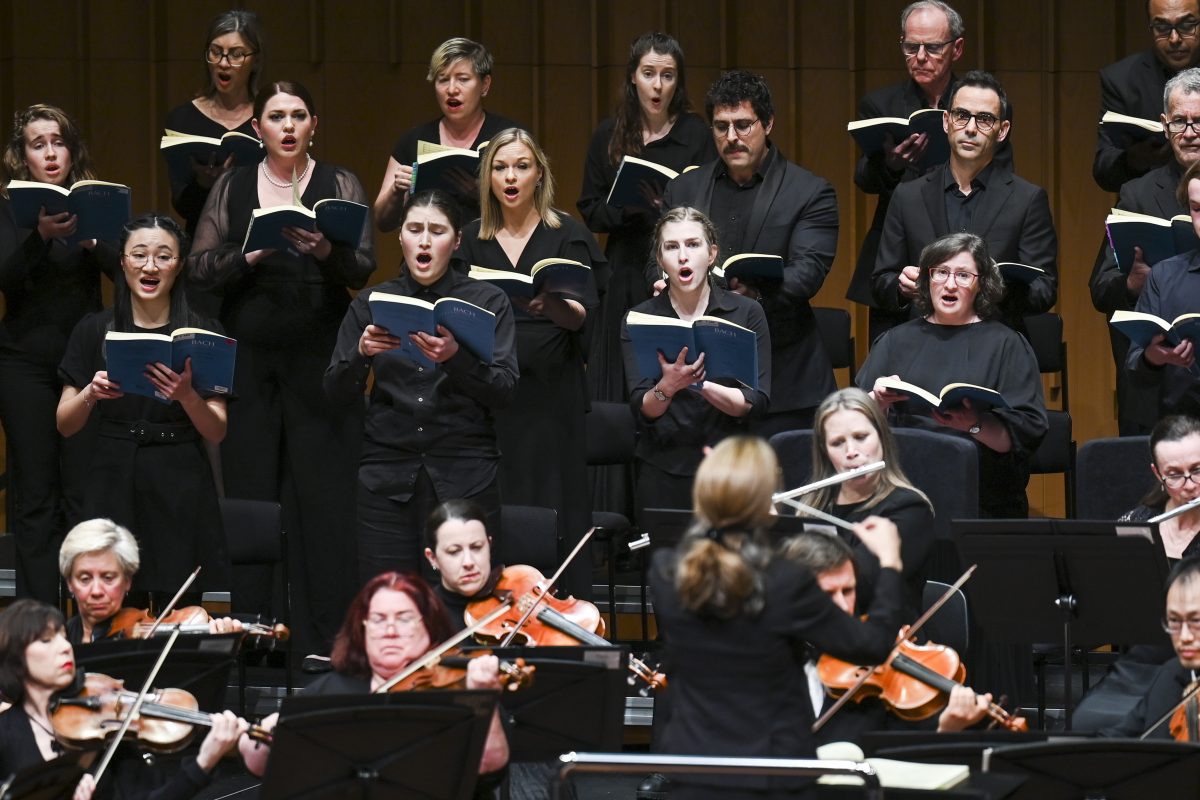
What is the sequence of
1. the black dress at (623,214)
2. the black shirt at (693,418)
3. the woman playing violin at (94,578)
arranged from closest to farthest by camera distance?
the woman playing violin at (94,578)
the black shirt at (693,418)
the black dress at (623,214)

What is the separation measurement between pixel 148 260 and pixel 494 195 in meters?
0.95

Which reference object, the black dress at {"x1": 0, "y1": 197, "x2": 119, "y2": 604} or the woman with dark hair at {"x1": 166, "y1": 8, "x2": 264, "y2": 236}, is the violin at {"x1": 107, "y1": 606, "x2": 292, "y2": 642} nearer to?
the black dress at {"x1": 0, "y1": 197, "x2": 119, "y2": 604}

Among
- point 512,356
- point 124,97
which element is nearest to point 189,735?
point 512,356

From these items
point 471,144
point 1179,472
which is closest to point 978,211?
point 1179,472

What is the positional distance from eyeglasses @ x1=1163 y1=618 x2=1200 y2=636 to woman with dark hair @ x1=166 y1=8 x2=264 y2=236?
3.08 m

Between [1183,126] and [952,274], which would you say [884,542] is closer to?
[952,274]

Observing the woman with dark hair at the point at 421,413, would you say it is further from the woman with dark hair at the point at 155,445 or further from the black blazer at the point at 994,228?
the black blazer at the point at 994,228

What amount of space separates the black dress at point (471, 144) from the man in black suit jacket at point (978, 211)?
113cm

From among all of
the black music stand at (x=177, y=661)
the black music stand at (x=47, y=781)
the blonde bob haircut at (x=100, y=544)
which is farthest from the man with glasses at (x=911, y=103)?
the black music stand at (x=47, y=781)

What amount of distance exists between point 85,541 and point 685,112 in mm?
2312

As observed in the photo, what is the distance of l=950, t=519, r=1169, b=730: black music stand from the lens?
147 inches

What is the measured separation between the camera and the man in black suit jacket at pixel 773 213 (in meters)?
5.15

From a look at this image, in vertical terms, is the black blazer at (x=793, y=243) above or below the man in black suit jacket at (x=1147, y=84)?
below

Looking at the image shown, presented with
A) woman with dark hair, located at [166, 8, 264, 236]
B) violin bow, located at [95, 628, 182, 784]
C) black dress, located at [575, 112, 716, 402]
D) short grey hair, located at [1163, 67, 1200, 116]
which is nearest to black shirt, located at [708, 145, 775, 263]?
black dress, located at [575, 112, 716, 402]
